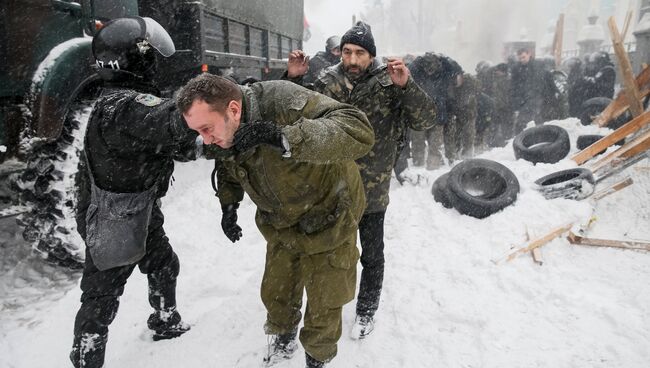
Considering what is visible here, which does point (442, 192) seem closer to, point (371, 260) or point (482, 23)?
point (371, 260)

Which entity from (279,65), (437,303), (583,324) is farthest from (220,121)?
(279,65)

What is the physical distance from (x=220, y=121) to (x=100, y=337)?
5.20ft

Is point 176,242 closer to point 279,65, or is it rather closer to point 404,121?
point 404,121

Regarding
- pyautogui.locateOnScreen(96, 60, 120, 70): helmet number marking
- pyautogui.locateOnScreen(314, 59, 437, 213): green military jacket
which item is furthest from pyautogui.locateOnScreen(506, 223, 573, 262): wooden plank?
pyautogui.locateOnScreen(96, 60, 120, 70): helmet number marking

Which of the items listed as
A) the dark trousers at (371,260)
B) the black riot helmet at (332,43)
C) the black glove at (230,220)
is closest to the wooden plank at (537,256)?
the dark trousers at (371,260)

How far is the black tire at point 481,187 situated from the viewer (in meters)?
4.62

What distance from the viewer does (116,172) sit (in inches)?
83.9

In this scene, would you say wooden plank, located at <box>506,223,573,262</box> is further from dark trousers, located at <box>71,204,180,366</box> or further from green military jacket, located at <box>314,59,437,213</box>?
dark trousers, located at <box>71,204,180,366</box>

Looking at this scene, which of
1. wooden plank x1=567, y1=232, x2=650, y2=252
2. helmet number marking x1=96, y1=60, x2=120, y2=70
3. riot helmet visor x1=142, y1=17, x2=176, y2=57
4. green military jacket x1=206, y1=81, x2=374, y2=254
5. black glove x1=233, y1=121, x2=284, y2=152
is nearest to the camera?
black glove x1=233, y1=121, x2=284, y2=152

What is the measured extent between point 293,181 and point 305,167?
93 millimetres

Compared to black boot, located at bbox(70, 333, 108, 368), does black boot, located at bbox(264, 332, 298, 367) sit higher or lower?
lower

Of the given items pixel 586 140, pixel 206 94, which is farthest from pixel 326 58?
pixel 206 94

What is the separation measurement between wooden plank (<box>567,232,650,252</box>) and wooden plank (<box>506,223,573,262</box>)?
112 mm

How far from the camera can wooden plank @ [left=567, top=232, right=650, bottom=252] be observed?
3854mm
